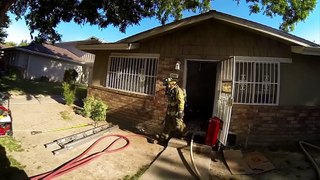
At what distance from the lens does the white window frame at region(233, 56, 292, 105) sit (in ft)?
27.3

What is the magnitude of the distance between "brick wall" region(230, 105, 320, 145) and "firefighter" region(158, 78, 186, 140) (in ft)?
5.63

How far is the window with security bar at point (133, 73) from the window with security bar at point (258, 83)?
284 centimetres

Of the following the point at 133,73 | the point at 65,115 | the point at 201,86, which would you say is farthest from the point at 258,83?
the point at 65,115

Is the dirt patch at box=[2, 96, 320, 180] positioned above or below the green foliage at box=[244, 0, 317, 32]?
below

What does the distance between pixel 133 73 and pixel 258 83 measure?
4.34m

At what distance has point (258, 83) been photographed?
8383 millimetres

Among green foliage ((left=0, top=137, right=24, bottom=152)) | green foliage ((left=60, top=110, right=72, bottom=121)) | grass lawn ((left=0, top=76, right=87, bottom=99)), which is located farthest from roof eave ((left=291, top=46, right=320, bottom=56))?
grass lawn ((left=0, top=76, right=87, bottom=99))

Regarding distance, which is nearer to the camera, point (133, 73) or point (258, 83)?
point (258, 83)

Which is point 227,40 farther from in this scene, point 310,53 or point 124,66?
point 124,66

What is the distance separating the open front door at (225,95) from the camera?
23.1 feet

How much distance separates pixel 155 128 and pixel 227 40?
11.9 ft

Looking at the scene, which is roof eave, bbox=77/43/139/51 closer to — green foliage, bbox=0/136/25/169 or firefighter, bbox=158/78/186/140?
firefighter, bbox=158/78/186/140

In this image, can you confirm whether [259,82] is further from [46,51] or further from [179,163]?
[46,51]

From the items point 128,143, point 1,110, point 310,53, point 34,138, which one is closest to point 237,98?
point 310,53
